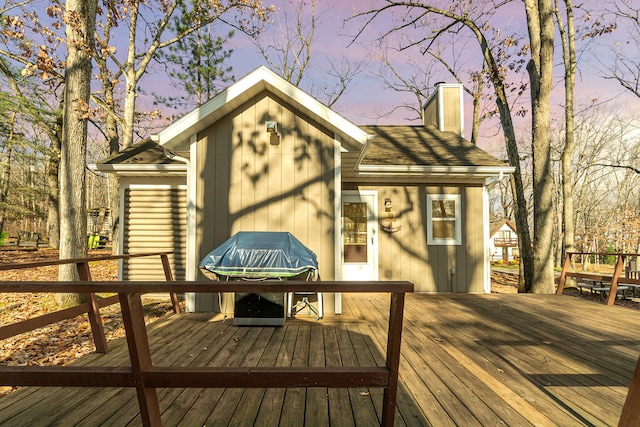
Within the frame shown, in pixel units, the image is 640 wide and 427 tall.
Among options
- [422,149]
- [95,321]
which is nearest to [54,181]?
[95,321]

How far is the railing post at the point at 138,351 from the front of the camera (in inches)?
66.0

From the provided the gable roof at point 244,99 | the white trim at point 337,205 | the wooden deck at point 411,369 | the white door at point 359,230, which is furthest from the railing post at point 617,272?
the gable roof at point 244,99

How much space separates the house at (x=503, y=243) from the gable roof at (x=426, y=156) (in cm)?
2566

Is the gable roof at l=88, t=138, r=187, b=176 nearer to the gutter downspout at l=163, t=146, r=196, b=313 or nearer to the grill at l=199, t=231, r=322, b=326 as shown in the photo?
the gutter downspout at l=163, t=146, r=196, b=313

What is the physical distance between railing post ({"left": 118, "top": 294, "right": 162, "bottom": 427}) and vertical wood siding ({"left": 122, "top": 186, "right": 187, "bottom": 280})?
603cm

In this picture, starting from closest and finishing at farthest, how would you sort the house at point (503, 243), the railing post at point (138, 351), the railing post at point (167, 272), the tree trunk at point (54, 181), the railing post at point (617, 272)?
the railing post at point (138, 351) < the railing post at point (167, 272) < the railing post at point (617, 272) < the tree trunk at point (54, 181) < the house at point (503, 243)

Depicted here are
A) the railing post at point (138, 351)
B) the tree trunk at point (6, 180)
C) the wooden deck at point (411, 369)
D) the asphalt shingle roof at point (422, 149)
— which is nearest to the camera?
the railing post at point (138, 351)

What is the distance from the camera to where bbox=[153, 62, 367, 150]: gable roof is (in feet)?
16.6

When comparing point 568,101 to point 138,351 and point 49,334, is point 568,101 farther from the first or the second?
point 49,334

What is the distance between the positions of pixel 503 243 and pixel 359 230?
106 ft

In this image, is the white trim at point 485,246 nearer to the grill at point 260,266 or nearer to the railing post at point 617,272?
the railing post at point 617,272

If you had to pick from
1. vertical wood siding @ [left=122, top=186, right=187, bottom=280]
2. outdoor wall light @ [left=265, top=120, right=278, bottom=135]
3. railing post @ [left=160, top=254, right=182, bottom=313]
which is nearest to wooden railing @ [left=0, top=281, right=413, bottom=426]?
railing post @ [left=160, top=254, right=182, bottom=313]

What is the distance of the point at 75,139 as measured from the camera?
6.22 m

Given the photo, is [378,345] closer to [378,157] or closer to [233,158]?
[233,158]
